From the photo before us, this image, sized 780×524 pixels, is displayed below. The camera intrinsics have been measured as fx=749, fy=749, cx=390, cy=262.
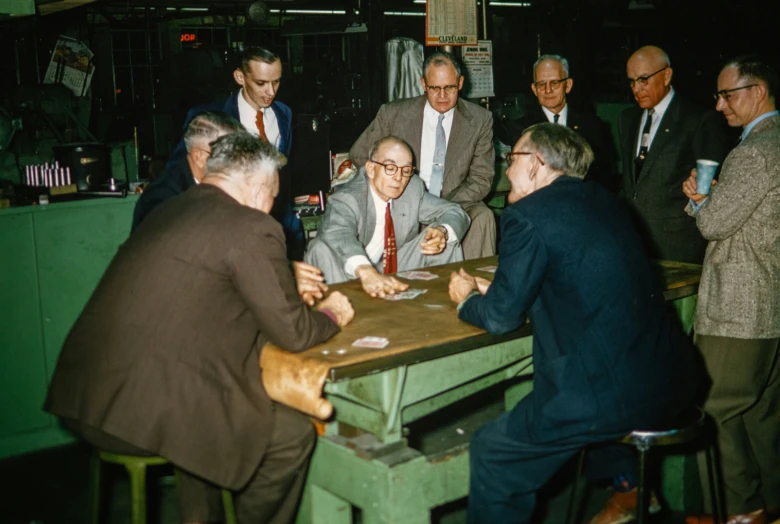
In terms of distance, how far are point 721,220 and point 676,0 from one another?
32.2 feet

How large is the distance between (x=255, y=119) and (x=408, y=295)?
1.98 meters

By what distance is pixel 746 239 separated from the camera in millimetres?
3105

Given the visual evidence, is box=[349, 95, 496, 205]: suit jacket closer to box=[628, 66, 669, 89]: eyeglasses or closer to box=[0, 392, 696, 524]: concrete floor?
box=[628, 66, 669, 89]: eyeglasses

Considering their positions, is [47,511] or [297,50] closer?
[47,511]

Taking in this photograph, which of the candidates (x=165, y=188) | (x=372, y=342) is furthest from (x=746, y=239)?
(x=165, y=188)

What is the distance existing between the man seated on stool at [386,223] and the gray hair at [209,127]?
838 mm

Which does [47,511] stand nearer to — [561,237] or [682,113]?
Answer: [561,237]

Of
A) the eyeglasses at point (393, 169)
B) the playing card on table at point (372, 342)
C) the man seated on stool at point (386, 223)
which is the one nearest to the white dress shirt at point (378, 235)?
the man seated on stool at point (386, 223)

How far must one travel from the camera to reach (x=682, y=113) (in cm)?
447

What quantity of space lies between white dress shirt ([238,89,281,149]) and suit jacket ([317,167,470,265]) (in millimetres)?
795

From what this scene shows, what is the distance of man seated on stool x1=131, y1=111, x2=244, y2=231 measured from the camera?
3387 mm

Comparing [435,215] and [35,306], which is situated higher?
[435,215]

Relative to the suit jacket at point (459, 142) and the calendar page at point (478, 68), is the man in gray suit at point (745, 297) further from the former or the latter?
the calendar page at point (478, 68)

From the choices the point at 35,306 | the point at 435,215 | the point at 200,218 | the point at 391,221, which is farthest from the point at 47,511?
the point at 435,215
